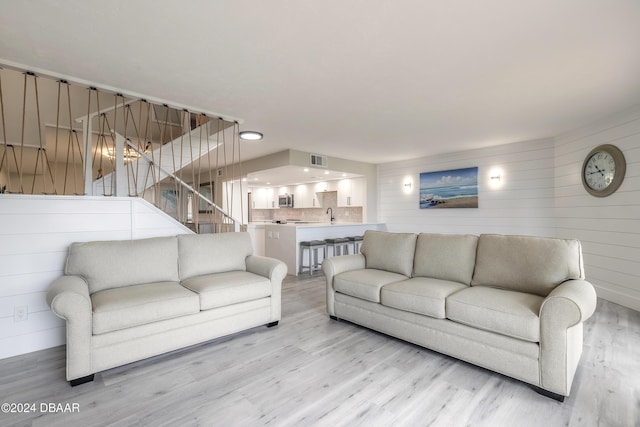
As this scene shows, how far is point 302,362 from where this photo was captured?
2373 millimetres

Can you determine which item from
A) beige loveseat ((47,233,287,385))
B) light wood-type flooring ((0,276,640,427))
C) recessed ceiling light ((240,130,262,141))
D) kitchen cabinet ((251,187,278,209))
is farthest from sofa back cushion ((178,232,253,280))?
kitchen cabinet ((251,187,278,209))

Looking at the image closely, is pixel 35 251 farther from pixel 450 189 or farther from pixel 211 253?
pixel 450 189

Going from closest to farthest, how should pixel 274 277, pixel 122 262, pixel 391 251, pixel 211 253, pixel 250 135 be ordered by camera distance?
pixel 122 262
pixel 274 277
pixel 211 253
pixel 391 251
pixel 250 135

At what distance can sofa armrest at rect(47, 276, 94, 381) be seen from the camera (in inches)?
77.9

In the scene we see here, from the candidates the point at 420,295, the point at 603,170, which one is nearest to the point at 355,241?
the point at 420,295

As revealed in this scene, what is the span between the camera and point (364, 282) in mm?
2961

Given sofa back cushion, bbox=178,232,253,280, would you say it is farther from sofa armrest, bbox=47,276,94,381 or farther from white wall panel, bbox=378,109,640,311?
white wall panel, bbox=378,109,640,311

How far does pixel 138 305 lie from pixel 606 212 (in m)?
5.47

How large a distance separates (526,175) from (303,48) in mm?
4756

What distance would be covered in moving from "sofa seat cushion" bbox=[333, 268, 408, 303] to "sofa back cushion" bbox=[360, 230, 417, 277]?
0.31ft

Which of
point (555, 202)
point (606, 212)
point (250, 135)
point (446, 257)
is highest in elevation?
point (250, 135)

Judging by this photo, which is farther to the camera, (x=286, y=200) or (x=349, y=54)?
(x=286, y=200)

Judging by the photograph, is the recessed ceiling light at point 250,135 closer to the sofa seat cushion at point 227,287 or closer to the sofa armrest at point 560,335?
the sofa seat cushion at point 227,287

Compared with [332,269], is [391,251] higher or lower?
higher
